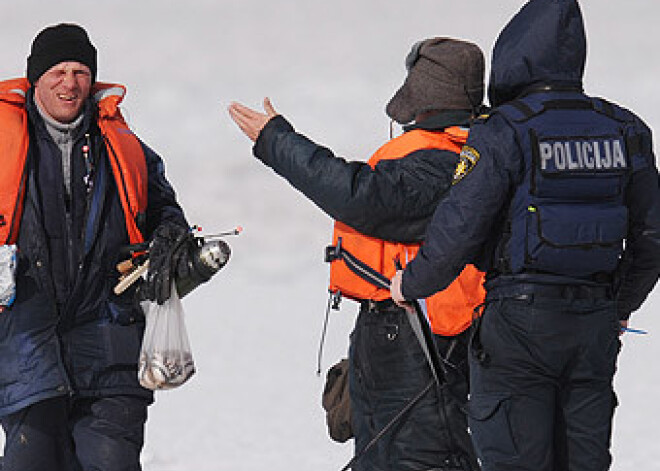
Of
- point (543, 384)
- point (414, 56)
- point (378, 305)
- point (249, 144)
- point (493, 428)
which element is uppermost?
point (249, 144)

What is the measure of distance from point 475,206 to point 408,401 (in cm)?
85

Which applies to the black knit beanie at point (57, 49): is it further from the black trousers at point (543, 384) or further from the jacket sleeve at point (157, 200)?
the black trousers at point (543, 384)

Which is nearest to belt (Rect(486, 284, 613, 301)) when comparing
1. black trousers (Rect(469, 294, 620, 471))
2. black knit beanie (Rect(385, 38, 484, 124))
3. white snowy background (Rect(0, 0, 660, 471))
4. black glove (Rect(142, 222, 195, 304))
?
black trousers (Rect(469, 294, 620, 471))

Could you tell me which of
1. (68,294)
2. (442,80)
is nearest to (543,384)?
(442,80)

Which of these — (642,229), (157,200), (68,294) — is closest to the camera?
(642,229)

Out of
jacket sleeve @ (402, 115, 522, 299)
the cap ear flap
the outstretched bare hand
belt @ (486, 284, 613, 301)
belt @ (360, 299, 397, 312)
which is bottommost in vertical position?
belt @ (360, 299, 397, 312)

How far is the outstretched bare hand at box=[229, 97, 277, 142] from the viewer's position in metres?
4.24

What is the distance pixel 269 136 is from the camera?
418 centimetres

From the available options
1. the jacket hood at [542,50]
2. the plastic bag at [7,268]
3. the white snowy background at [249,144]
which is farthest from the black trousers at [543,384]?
the white snowy background at [249,144]

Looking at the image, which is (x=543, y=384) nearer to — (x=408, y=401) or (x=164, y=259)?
(x=408, y=401)

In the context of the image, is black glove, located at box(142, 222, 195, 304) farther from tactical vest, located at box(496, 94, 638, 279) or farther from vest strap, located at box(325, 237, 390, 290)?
tactical vest, located at box(496, 94, 638, 279)

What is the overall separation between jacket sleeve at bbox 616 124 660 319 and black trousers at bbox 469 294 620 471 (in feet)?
0.73

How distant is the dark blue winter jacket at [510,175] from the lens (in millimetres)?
3689

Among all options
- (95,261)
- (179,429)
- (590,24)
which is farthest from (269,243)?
(95,261)
